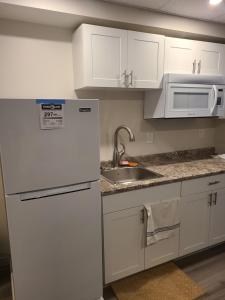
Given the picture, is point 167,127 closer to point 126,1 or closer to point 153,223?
point 153,223

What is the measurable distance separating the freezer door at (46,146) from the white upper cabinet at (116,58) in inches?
20.6

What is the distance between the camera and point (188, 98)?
2.25 metres

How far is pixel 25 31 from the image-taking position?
1896 mm

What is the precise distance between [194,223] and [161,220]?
1.46 feet

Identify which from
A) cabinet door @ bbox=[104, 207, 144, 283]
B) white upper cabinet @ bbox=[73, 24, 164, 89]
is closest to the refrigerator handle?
cabinet door @ bbox=[104, 207, 144, 283]

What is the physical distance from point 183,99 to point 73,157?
4.46 ft

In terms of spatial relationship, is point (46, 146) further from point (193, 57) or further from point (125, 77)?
point (193, 57)

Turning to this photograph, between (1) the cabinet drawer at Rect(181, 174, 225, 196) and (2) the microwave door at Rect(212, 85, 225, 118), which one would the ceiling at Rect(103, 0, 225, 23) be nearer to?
(2) the microwave door at Rect(212, 85, 225, 118)

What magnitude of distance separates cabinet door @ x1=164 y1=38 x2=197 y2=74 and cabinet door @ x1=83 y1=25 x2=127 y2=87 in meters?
0.47

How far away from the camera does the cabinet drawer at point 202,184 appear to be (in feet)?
6.70

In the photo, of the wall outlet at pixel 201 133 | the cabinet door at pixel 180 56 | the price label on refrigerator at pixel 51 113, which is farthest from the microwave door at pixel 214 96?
the price label on refrigerator at pixel 51 113

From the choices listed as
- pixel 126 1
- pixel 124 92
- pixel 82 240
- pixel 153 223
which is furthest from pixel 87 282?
pixel 126 1

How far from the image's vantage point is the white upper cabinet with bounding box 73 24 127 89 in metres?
1.81

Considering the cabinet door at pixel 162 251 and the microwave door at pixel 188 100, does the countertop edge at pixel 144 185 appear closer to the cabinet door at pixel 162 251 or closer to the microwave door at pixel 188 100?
the cabinet door at pixel 162 251
